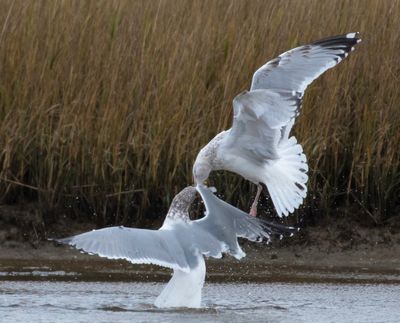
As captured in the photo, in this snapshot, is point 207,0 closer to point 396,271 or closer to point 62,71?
point 62,71

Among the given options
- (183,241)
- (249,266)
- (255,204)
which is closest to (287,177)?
(255,204)

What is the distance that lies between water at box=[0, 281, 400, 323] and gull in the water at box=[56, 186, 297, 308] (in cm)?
17

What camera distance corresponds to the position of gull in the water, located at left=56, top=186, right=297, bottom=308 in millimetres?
6305

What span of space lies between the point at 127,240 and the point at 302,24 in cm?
331

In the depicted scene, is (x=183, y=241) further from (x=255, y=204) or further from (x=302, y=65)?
(x=302, y=65)

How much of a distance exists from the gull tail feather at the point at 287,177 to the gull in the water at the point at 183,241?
0.75 metres

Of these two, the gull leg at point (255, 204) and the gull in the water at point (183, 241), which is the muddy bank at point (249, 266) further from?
the gull in the water at point (183, 241)

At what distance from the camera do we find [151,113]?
8.44m

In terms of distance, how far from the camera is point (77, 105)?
8383mm

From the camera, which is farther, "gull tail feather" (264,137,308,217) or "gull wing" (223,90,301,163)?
"gull tail feather" (264,137,308,217)

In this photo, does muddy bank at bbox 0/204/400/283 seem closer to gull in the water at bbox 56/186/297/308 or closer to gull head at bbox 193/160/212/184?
gull head at bbox 193/160/212/184

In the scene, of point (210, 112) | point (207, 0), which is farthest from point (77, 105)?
point (207, 0)

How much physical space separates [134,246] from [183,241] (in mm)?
304

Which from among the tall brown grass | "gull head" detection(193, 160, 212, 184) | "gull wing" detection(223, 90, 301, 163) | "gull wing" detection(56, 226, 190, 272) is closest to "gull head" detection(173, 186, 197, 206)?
"gull wing" detection(56, 226, 190, 272)
